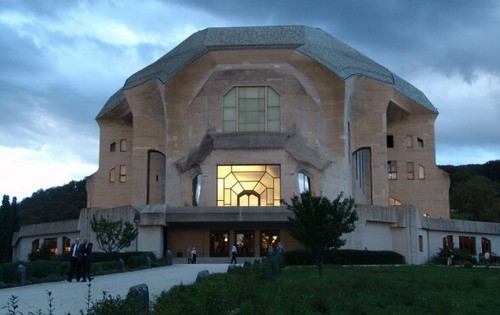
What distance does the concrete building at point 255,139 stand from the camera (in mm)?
46281

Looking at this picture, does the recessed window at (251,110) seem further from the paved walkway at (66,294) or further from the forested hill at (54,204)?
the forested hill at (54,204)

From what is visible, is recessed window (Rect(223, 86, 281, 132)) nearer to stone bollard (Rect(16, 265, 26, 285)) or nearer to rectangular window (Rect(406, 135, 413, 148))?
rectangular window (Rect(406, 135, 413, 148))

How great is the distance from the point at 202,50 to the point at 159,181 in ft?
44.6

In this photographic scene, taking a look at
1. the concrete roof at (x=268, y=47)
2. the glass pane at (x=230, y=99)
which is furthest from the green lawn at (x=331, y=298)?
the concrete roof at (x=268, y=47)

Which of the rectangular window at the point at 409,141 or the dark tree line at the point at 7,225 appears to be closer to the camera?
the dark tree line at the point at 7,225

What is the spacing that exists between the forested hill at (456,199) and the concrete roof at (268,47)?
22.5 metres

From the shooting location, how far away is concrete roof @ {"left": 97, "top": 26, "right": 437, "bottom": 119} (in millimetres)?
48750

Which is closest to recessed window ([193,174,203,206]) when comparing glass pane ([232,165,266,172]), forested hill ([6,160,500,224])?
glass pane ([232,165,266,172])

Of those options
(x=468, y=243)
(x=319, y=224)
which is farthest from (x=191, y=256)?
(x=468, y=243)

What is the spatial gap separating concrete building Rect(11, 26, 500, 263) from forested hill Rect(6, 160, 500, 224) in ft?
55.6

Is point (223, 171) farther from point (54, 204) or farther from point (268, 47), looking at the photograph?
point (54, 204)

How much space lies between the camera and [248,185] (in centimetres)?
4831

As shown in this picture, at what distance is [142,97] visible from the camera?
52.2 metres

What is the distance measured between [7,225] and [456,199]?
44705 mm
